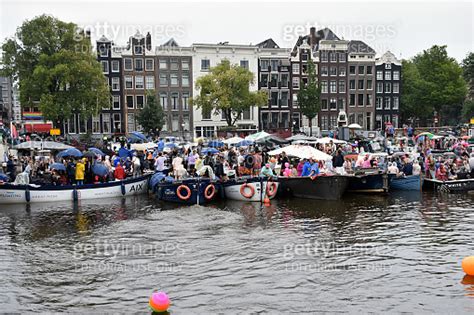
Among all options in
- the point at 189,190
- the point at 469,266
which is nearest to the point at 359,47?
the point at 189,190

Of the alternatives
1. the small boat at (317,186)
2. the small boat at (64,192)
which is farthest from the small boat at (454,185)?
the small boat at (64,192)

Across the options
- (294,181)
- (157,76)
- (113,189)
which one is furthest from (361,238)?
(157,76)

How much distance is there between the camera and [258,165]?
28469mm

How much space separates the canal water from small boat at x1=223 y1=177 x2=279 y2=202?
124 centimetres

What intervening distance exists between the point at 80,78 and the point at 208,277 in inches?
1560

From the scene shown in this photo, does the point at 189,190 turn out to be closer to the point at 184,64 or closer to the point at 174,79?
the point at 174,79

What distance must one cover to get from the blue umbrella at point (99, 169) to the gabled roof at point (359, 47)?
190 feet

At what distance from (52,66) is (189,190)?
31355 millimetres

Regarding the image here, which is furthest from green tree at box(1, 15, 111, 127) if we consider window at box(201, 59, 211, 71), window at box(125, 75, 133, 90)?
window at box(201, 59, 211, 71)

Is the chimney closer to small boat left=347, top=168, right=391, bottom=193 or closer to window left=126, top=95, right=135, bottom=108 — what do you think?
window left=126, top=95, right=135, bottom=108

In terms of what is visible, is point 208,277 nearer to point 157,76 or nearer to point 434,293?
point 434,293

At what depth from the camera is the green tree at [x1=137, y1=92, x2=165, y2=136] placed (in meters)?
61.5

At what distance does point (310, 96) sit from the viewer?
6769cm

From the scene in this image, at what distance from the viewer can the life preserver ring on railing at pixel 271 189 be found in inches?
936
